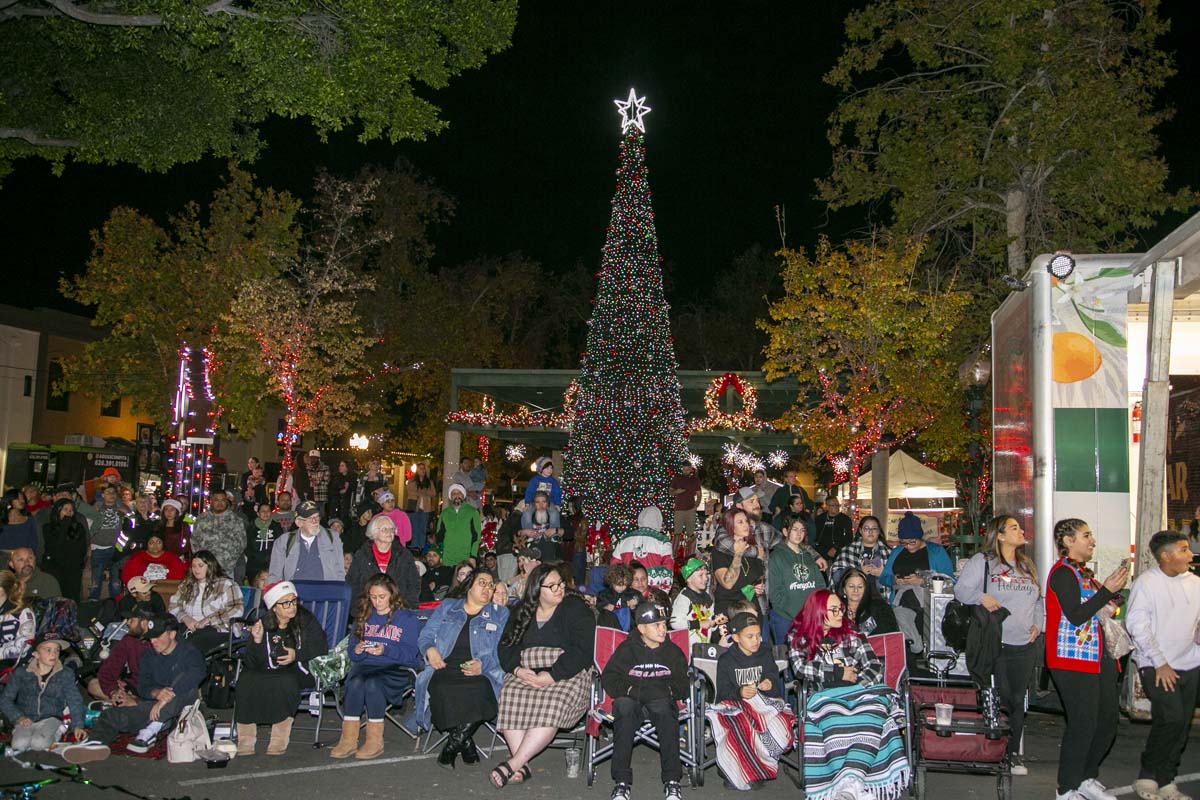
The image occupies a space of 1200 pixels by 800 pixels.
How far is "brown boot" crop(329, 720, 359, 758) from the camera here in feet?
23.0

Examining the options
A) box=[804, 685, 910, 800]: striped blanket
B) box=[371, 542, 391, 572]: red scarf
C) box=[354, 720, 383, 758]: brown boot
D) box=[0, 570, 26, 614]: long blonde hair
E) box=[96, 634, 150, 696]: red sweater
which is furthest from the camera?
box=[371, 542, 391, 572]: red scarf

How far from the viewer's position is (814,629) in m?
6.65

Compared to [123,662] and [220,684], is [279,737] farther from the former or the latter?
[123,662]

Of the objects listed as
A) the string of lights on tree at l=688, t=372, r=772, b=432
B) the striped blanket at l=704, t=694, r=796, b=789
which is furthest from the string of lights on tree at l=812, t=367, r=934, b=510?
the striped blanket at l=704, t=694, r=796, b=789

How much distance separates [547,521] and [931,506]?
2244cm

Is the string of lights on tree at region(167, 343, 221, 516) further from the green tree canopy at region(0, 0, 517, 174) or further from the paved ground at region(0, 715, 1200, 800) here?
the paved ground at region(0, 715, 1200, 800)

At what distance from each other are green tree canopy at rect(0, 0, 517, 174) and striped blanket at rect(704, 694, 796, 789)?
6971mm

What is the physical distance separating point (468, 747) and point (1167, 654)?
14.7 feet

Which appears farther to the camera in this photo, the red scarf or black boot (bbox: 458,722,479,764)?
the red scarf

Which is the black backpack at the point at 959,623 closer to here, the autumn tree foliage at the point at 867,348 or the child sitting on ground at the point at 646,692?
the child sitting on ground at the point at 646,692

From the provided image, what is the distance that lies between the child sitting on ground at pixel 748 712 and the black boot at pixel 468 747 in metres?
1.64

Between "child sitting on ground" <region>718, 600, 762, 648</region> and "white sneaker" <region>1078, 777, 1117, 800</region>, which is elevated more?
"child sitting on ground" <region>718, 600, 762, 648</region>

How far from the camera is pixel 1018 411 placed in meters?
8.34

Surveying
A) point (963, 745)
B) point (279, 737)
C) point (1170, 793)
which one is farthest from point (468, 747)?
point (1170, 793)
